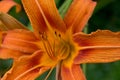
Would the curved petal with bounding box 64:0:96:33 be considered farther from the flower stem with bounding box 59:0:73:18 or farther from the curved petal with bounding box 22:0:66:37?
the flower stem with bounding box 59:0:73:18

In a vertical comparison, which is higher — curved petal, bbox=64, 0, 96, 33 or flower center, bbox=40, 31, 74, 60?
curved petal, bbox=64, 0, 96, 33

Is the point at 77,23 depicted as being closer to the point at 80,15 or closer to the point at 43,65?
the point at 80,15

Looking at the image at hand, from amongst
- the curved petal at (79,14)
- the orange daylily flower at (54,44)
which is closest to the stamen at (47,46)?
the orange daylily flower at (54,44)

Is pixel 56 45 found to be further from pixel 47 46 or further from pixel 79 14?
pixel 79 14

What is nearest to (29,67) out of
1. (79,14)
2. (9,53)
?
(9,53)

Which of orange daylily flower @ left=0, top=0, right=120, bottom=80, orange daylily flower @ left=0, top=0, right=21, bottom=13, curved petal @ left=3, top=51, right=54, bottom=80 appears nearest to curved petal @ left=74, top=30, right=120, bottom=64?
orange daylily flower @ left=0, top=0, right=120, bottom=80

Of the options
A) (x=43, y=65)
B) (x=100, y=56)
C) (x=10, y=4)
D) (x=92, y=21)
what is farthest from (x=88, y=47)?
(x=92, y=21)

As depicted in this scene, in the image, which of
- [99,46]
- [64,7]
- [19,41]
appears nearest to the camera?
[99,46]

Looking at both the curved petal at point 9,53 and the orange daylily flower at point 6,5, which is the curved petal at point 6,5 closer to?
the orange daylily flower at point 6,5
